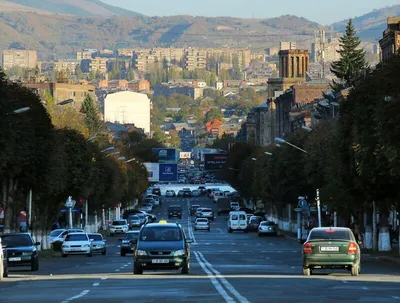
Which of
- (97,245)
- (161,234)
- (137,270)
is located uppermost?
(161,234)

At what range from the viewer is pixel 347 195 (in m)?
72.7

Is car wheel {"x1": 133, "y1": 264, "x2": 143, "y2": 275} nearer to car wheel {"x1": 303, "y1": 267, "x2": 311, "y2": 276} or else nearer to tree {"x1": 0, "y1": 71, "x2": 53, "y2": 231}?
car wheel {"x1": 303, "y1": 267, "x2": 311, "y2": 276}

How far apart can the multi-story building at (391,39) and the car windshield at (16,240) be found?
53076 millimetres

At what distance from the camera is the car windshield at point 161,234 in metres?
46.2

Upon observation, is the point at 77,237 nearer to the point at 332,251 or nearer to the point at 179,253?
the point at 179,253

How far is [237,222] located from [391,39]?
2630cm

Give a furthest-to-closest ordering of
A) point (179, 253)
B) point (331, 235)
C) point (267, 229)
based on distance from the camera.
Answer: point (267, 229)
point (179, 253)
point (331, 235)

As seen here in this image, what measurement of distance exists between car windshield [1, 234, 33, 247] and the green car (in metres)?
13.3

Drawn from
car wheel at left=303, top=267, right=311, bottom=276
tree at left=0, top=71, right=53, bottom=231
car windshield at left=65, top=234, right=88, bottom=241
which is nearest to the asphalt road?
car wheel at left=303, top=267, right=311, bottom=276

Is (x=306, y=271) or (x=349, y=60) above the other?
(x=349, y=60)

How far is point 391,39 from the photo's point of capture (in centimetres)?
10925

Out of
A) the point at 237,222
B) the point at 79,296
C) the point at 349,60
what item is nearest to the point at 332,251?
the point at 79,296

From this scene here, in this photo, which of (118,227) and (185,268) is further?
(118,227)

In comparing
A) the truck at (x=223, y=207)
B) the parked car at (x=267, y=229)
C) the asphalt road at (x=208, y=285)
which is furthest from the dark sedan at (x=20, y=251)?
the truck at (x=223, y=207)
